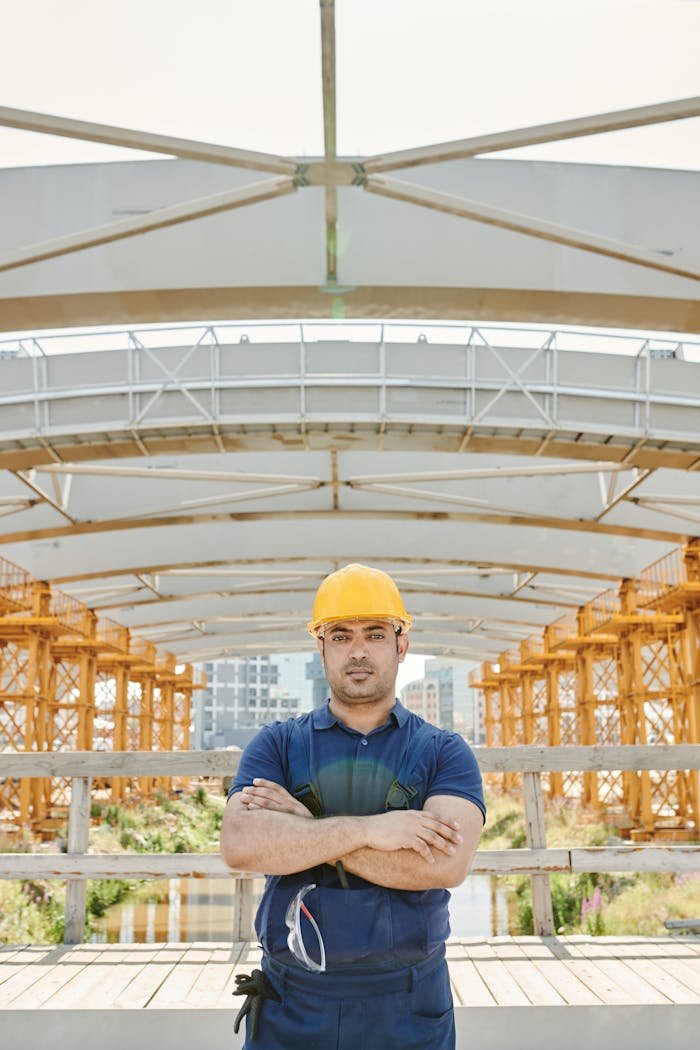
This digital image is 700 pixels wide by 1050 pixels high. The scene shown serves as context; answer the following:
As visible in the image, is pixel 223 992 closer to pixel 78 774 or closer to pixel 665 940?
pixel 78 774

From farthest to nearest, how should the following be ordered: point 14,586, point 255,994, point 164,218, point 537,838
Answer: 1. point 14,586
2. point 164,218
3. point 537,838
4. point 255,994

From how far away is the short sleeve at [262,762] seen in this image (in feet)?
8.07

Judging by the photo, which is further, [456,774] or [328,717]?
[328,717]

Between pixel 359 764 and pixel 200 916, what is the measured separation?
15560mm

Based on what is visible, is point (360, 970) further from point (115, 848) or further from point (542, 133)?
point (115, 848)

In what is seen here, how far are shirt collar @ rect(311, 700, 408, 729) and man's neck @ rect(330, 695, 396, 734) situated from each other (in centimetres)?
2

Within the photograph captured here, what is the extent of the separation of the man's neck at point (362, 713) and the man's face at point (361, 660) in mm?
16

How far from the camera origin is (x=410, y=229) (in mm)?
9375

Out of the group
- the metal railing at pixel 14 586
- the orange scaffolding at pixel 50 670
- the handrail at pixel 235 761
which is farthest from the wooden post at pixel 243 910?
the metal railing at pixel 14 586

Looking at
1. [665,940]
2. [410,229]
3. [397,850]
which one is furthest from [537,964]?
[410,229]

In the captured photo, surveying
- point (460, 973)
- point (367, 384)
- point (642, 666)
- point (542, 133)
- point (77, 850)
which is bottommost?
point (460, 973)

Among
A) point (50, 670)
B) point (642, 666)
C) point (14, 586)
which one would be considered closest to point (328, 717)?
point (14, 586)

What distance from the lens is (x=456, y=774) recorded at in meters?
2.42

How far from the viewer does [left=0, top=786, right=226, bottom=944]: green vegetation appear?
11398 mm
